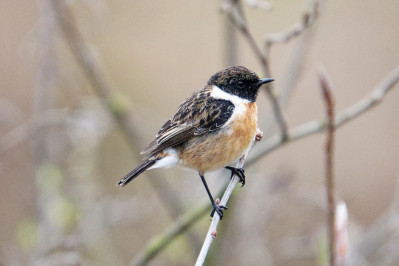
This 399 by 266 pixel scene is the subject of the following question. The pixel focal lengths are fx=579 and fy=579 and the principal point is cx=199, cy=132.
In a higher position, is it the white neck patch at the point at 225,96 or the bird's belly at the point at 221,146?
the white neck patch at the point at 225,96

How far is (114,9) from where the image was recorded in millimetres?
9344

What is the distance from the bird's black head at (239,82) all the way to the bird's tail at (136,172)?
90cm

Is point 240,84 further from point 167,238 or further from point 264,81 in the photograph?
point 167,238

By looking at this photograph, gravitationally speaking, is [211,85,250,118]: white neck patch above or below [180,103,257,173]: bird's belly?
above

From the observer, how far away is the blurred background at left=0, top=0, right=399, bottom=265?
4812 mm

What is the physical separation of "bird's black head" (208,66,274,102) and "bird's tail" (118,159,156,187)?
90 centimetres

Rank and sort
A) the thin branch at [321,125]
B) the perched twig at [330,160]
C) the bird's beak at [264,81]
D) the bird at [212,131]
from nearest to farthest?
the perched twig at [330,160] → the bird's beak at [264,81] → the thin branch at [321,125] → the bird at [212,131]

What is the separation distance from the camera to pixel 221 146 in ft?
14.5

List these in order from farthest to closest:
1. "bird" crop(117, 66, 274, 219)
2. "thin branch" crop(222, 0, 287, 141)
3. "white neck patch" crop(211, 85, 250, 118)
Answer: "white neck patch" crop(211, 85, 250, 118), "bird" crop(117, 66, 274, 219), "thin branch" crop(222, 0, 287, 141)

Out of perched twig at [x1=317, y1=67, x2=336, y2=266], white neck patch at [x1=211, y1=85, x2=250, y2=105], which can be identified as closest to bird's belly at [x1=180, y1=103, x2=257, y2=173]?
white neck patch at [x1=211, y1=85, x2=250, y2=105]

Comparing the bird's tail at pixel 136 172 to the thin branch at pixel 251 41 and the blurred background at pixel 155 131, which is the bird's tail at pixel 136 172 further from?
the thin branch at pixel 251 41

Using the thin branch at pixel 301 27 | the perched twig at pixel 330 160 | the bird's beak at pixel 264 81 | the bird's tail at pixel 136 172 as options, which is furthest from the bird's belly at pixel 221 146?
the perched twig at pixel 330 160

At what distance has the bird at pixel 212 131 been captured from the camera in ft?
14.4

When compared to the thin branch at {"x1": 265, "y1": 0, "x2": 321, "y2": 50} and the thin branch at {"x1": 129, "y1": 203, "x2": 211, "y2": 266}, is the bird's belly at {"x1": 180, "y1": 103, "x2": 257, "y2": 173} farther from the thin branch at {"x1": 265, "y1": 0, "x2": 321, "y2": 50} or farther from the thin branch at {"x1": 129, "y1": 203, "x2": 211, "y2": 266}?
the thin branch at {"x1": 265, "y1": 0, "x2": 321, "y2": 50}
